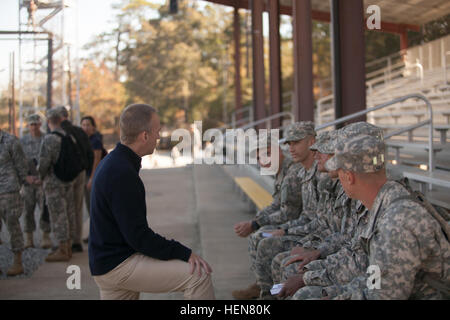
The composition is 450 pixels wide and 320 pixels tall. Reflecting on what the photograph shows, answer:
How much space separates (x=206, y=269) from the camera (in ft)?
8.80

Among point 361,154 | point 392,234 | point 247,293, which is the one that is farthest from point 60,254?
point 392,234

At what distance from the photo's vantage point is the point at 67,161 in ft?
20.1

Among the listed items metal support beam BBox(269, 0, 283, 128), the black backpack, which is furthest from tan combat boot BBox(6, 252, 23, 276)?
metal support beam BBox(269, 0, 283, 128)

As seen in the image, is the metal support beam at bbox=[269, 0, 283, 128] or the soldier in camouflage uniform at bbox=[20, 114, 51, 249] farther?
the metal support beam at bbox=[269, 0, 283, 128]

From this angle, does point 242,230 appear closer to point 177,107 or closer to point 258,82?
point 258,82

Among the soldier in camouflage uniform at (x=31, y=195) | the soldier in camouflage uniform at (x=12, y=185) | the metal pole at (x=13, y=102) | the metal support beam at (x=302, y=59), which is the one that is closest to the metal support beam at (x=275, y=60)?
the metal support beam at (x=302, y=59)

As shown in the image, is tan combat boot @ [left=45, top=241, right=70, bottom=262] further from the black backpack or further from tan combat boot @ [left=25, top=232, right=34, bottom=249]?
the black backpack

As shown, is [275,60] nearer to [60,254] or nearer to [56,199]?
[56,199]

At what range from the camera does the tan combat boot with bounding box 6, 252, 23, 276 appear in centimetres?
555

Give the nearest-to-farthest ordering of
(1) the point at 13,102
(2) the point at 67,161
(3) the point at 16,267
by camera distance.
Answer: (3) the point at 16,267
(2) the point at 67,161
(1) the point at 13,102

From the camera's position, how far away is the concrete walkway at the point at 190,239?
5039 millimetres

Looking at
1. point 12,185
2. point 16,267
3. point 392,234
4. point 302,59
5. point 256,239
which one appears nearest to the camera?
point 392,234

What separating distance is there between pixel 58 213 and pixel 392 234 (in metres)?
4.99

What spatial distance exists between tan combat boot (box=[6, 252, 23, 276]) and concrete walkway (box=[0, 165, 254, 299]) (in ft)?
0.26
